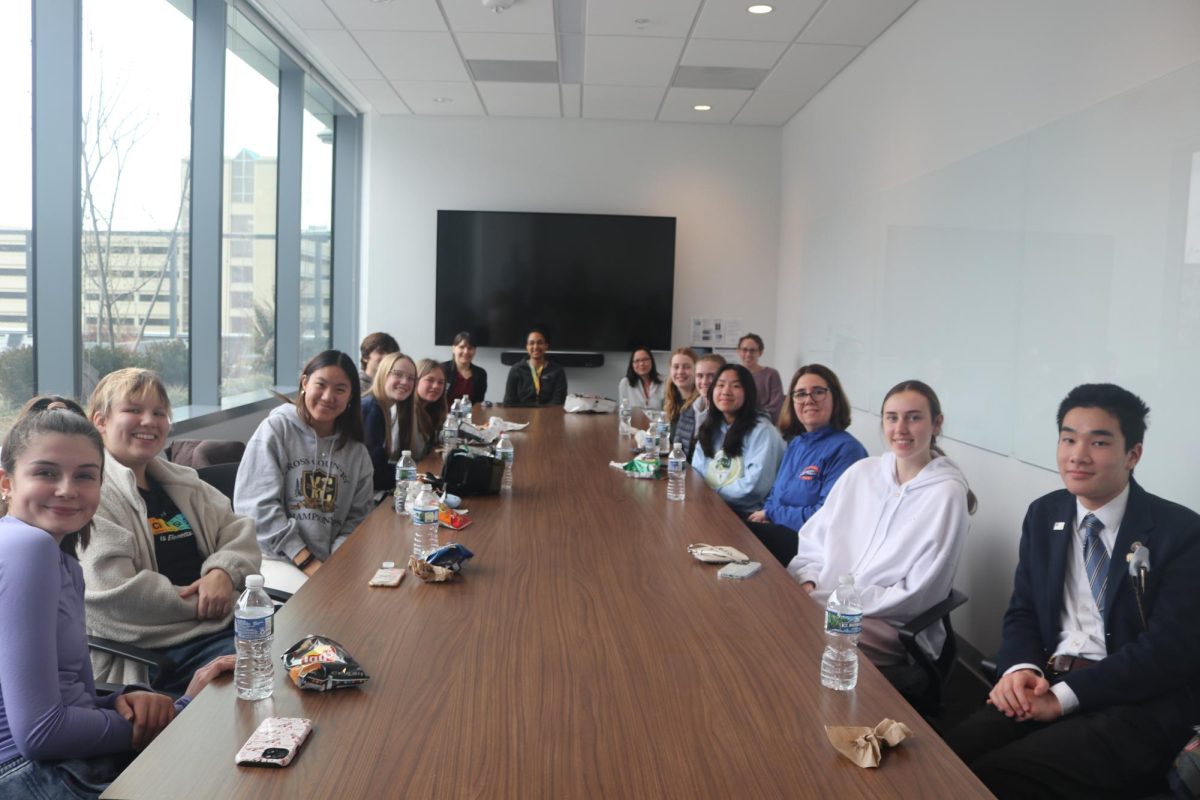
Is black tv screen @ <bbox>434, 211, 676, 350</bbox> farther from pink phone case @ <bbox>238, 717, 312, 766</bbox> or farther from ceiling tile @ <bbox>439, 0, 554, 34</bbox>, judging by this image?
pink phone case @ <bbox>238, 717, 312, 766</bbox>

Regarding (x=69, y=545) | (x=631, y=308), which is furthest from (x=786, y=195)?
(x=69, y=545)

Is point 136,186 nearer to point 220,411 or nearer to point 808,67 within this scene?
point 220,411

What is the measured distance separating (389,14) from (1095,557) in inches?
201

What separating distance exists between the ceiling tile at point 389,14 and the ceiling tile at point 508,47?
1.02 ft

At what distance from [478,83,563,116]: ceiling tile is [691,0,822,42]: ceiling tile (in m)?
1.91

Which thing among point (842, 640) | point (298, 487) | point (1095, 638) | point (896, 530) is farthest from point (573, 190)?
point (842, 640)

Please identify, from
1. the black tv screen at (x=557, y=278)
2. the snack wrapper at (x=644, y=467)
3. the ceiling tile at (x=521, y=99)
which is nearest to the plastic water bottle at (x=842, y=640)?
the snack wrapper at (x=644, y=467)

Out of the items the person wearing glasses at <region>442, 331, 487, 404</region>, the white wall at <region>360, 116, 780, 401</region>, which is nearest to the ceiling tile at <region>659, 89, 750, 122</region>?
the white wall at <region>360, 116, 780, 401</region>

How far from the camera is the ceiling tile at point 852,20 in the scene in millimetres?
5191

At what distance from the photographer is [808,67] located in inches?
257

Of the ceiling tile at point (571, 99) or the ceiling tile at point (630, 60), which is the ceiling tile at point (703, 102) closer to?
the ceiling tile at point (630, 60)

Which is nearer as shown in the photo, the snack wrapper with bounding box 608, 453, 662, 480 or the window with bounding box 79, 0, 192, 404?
the snack wrapper with bounding box 608, 453, 662, 480

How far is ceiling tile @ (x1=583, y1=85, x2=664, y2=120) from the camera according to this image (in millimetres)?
7387

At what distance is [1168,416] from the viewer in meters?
2.82
